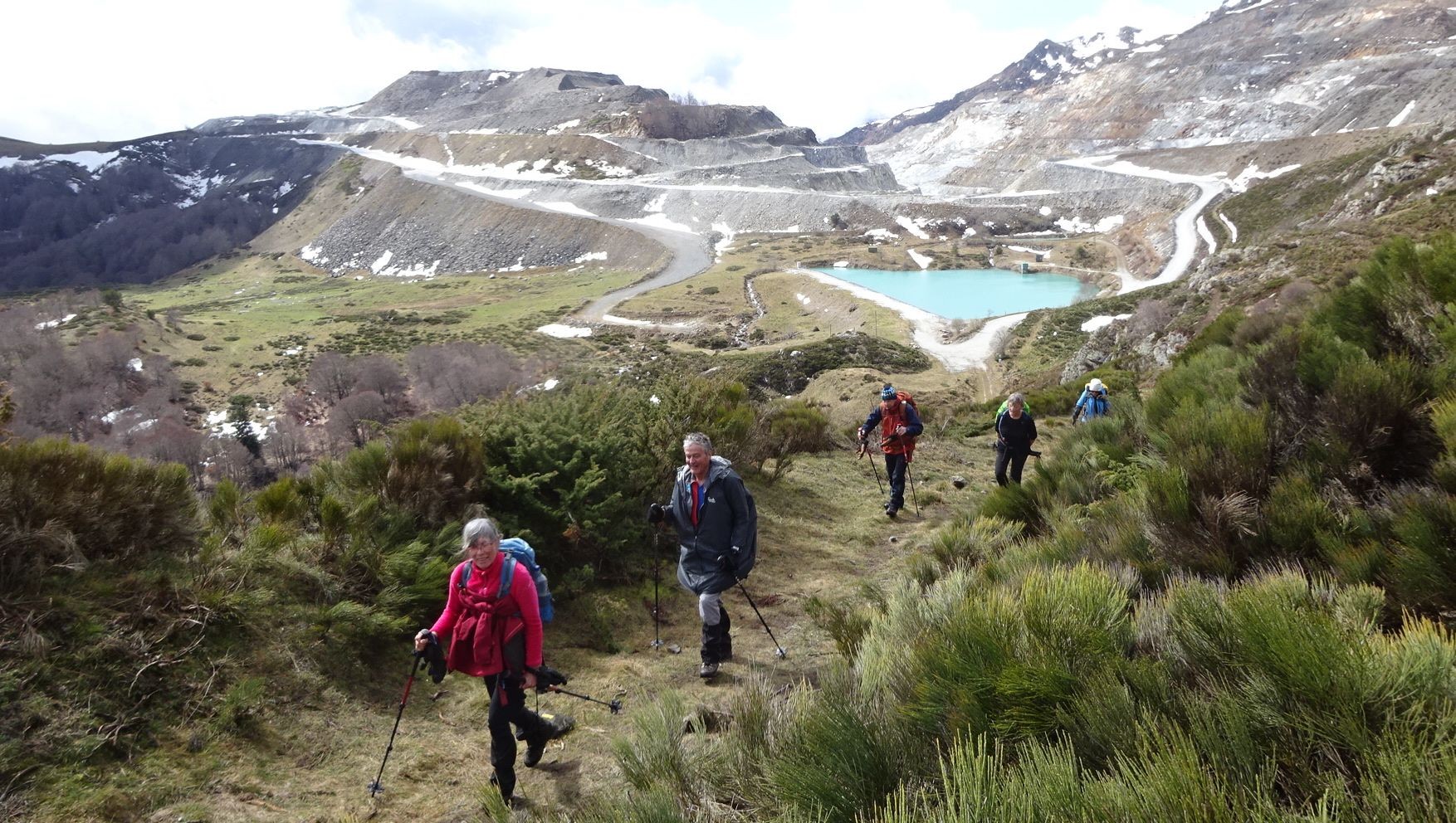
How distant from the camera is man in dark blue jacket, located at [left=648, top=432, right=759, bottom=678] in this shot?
484 centimetres

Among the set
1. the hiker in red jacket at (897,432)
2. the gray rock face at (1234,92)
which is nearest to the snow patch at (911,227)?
the gray rock face at (1234,92)

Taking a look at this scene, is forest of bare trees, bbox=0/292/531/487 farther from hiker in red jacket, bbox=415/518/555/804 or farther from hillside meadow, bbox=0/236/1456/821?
hiker in red jacket, bbox=415/518/555/804

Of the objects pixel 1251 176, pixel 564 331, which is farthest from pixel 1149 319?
pixel 1251 176

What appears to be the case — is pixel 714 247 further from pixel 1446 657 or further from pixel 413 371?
pixel 1446 657

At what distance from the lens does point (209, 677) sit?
13.0ft

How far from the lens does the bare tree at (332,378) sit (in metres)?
39.4

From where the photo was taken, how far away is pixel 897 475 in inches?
337

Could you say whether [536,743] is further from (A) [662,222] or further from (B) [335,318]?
(A) [662,222]

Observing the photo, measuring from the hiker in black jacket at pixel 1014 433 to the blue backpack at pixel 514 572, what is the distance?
545 cm

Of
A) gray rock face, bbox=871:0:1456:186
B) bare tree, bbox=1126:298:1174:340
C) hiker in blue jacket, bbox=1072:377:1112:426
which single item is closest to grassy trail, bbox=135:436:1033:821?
hiker in blue jacket, bbox=1072:377:1112:426

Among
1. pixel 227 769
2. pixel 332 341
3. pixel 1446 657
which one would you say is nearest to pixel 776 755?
pixel 1446 657

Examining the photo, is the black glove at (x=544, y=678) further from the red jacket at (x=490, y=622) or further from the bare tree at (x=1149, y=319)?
the bare tree at (x=1149, y=319)

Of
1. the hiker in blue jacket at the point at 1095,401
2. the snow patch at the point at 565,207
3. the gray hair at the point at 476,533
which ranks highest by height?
the snow patch at the point at 565,207

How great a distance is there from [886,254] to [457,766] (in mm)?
66099
